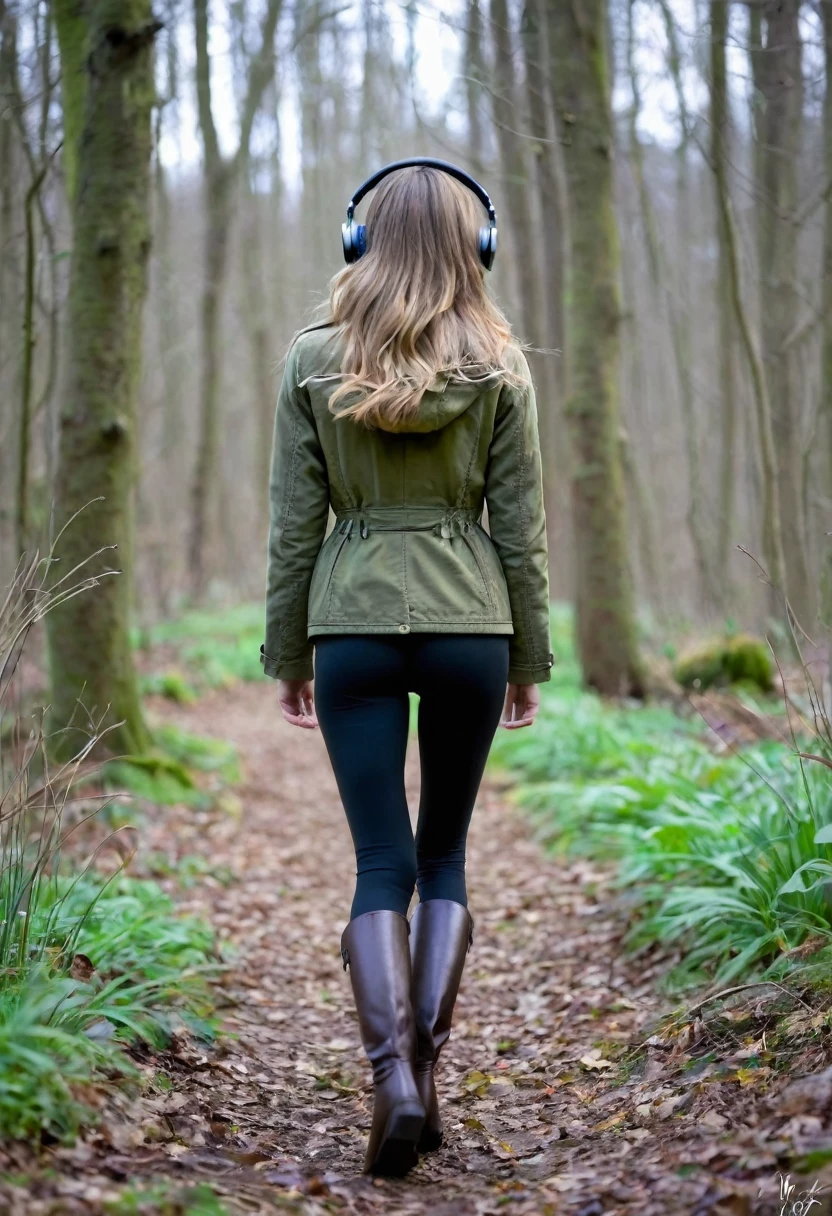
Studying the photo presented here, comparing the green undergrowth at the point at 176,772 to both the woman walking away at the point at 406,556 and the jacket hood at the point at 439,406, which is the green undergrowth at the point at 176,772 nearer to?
the woman walking away at the point at 406,556

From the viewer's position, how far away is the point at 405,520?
258 cm

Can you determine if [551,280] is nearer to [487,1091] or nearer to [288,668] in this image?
[288,668]

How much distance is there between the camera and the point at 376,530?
8.50 feet

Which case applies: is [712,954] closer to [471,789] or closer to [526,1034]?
[526,1034]

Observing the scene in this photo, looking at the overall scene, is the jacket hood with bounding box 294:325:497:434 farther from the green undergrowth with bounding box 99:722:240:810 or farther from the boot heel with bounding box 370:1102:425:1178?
the green undergrowth with bounding box 99:722:240:810

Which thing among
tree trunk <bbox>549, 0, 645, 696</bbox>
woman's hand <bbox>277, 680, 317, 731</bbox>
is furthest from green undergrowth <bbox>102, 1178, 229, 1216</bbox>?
tree trunk <bbox>549, 0, 645, 696</bbox>

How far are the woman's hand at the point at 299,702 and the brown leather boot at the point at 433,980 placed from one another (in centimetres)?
59

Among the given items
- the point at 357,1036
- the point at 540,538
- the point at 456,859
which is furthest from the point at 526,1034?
the point at 540,538

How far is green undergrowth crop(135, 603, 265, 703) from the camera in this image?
9.90m

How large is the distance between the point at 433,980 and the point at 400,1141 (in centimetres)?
37

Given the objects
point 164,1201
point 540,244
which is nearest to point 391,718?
point 164,1201

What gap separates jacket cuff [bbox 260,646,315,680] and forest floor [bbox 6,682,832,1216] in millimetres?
1094

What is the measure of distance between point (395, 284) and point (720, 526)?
11621mm

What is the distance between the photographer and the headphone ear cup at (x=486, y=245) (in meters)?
2.67
